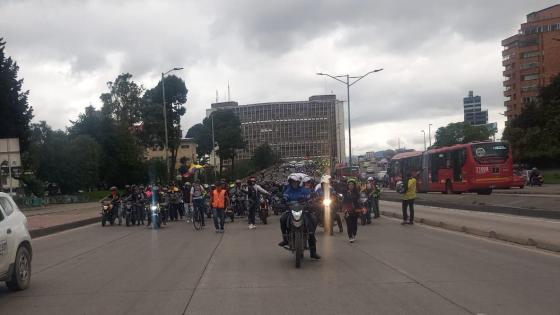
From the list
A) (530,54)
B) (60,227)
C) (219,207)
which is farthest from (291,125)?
(219,207)

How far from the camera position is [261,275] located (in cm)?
1066

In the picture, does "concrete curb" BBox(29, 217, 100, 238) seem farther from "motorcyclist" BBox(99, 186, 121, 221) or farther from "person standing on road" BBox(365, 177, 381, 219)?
"person standing on road" BBox(365, 177, 381, 219)

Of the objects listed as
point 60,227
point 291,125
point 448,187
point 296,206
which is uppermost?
point 291,125

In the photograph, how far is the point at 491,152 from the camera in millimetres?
37719

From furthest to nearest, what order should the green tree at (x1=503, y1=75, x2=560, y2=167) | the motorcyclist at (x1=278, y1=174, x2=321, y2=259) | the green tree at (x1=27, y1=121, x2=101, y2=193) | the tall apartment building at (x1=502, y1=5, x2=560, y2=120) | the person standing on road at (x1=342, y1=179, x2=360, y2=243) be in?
the tall apartment building at (x1=502, y1=5, x2=560, y2=120) → the green tree at (x1=503, y1=75, x2=560, y2=167) → the green tree at (x1=27, y1=121, x2=101, y2=193) → the person standing on road at (x1=342, y1=179, x2=360, y2=243) → the motorcyclist at (x1=278, y1=174, x2=321, y2=259)

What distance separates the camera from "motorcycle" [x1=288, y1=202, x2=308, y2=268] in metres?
11.5

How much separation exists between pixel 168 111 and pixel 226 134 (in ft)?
69.8

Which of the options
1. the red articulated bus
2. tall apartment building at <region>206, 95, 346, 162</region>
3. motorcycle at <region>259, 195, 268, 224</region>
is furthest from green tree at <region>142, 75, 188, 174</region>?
tall apartment building at <region>206, 95, 346, 162</region>

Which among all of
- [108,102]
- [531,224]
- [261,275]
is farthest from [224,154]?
[261,275]

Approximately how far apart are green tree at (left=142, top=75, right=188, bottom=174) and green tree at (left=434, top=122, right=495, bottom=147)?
52311 mm

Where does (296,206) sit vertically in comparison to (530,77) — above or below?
below

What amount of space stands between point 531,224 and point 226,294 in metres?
13.5

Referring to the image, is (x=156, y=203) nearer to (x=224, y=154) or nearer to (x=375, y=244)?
(x=375, y=244)

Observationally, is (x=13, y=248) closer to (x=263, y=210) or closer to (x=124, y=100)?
(x=263, y=210)
